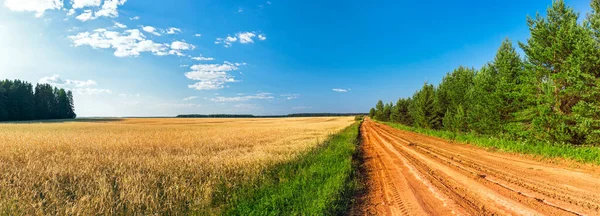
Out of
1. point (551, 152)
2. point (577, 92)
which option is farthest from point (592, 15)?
point (551, 152)

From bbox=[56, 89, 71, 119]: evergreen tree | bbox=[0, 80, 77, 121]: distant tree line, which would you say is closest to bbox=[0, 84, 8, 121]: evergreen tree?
bbox=[0, 80, 77, 121]: distant tree line

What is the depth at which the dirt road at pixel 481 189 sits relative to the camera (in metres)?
5.55

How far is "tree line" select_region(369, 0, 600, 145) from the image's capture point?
526 inches

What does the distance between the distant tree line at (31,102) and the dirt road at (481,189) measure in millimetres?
101778

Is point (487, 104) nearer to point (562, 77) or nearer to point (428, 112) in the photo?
point (562, 77)

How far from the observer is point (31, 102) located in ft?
253

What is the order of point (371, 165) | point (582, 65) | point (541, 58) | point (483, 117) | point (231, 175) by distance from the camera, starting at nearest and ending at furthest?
point (231, 175) < point (371, 165) < point (582, 65) < point (541, 58) < point (483, 117)

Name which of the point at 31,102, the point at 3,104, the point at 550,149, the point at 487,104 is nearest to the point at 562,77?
the point at 550,149

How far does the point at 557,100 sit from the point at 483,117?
793 centimetres

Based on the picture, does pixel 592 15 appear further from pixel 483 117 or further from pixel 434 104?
pixel 434 104

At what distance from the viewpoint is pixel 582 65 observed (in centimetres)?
1356

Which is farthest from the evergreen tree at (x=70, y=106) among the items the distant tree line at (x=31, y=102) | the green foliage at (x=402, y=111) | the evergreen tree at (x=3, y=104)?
the green foliage at (x=402, y=111)

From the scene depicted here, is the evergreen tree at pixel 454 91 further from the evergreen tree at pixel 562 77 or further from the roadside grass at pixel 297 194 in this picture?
the roadside grass at pixel 297 194

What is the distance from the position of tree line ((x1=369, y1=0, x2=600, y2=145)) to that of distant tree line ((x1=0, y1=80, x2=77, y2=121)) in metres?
107
